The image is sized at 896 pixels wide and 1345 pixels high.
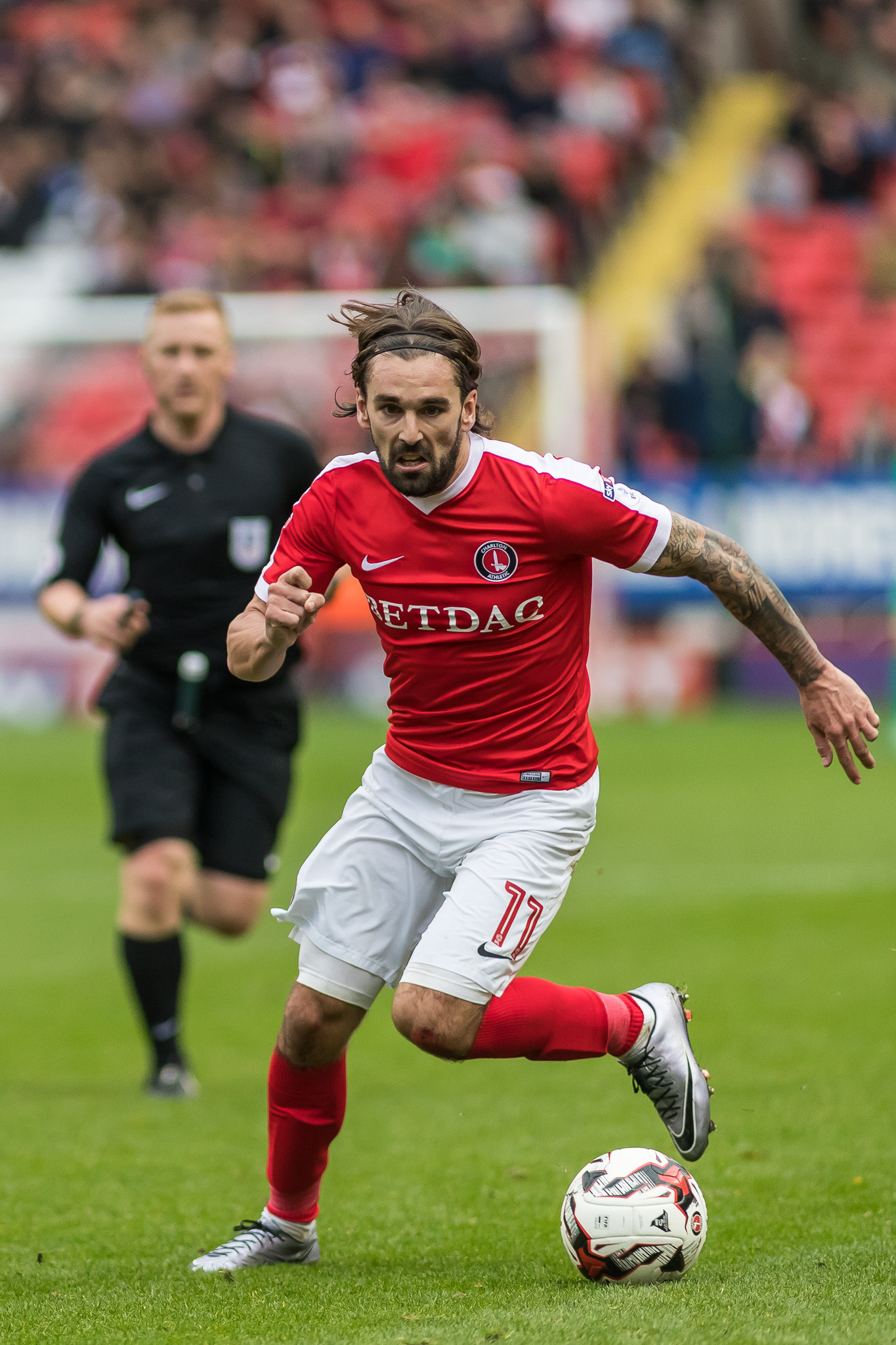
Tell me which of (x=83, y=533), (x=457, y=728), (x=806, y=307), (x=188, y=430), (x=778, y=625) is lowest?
(x=457, y=728)

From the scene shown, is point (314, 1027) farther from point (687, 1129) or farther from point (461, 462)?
point (461, 462)

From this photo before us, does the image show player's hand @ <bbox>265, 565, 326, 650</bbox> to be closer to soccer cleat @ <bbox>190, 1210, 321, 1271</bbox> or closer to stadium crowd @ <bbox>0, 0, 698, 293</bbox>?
soccer cleat @ <bbox>190, 1210, 321, 1271</bbox>

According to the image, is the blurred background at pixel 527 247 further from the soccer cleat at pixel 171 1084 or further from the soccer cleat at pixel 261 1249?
the soccer cleat at pixel 261 1249

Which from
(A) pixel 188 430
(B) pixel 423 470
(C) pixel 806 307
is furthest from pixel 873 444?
(B) pixel 423 470

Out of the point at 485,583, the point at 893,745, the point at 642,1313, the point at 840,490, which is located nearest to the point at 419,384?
the point at 485,583

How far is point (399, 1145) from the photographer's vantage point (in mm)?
5766

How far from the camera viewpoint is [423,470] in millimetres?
4117

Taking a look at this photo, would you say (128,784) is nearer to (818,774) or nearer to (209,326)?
(209,326)

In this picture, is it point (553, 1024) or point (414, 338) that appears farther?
point (553, 1024)

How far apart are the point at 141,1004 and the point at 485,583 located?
9.52ft

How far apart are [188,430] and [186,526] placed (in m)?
0.37

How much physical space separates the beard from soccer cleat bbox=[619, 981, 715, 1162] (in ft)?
4.54

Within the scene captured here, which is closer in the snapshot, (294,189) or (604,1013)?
(604,1013)

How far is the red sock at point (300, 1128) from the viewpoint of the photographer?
444cm
